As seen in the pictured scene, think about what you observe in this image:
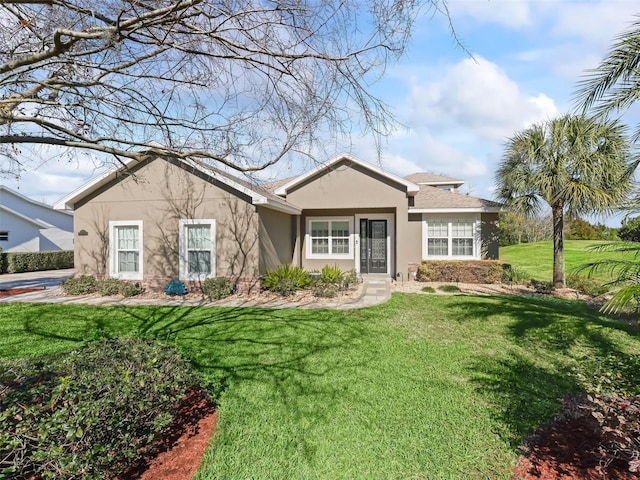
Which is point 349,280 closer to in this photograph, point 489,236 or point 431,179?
point 489,236

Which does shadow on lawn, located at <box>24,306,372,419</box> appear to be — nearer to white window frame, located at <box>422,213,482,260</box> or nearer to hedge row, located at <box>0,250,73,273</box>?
white window frame, located at <box>422,213,482,260</box>

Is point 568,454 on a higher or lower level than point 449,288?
lower

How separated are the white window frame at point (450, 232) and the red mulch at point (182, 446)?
13.3m

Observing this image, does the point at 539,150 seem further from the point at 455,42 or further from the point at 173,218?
the point at 173,218

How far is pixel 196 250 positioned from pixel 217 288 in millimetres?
1932

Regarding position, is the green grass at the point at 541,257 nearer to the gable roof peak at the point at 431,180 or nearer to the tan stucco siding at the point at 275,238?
the gable roof peak at the point at 431,180

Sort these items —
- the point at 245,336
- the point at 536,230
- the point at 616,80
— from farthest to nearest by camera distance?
the point at 536,230 < the point at 245,336 < the point at 616,80

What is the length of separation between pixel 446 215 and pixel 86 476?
51.3 feet

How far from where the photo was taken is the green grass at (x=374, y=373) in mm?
3670

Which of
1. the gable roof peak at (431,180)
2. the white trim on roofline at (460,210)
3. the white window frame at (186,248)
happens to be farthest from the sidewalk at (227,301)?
the gable roof peak at (431,180)

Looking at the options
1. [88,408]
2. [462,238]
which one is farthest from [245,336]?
[462,238]

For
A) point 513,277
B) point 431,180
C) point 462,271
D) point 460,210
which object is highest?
point 431,180

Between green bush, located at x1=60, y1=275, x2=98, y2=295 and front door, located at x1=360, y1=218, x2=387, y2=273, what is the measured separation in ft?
36.4

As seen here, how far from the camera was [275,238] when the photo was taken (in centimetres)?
1412
